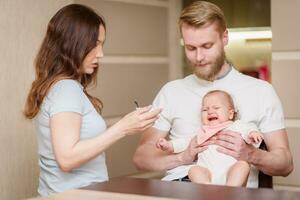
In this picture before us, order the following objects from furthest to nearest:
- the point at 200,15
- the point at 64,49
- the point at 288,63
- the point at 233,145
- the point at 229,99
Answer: the point at 288,63
the point at 200,15
the point at 229,99
the point at 233,145
the point at 64,49

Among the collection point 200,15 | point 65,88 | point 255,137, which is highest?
point 200,15

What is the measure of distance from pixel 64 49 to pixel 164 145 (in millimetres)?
563

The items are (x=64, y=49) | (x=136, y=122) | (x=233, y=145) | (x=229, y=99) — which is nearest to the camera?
(x=136, y=122)

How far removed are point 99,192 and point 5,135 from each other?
1237 mm

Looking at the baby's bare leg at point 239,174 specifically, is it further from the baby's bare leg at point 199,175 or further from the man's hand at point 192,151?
the man's hand at point 192,151

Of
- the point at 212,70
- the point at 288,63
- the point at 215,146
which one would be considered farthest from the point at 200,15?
the point at 288,63

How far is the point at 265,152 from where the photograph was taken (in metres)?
2.43

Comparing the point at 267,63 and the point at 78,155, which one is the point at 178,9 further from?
the point at 78,155

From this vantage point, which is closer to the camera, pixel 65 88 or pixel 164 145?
pixel 65 88

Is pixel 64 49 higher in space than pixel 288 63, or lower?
higher

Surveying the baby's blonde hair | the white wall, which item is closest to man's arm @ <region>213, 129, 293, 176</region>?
the baby's blonde hair

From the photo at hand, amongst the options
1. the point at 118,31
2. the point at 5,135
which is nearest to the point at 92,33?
the point at 5,135

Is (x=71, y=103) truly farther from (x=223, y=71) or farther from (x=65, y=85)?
(x=223, y=71)

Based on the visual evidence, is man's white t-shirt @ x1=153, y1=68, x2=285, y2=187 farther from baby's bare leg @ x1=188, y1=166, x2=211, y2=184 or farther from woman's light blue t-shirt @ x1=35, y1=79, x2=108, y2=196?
woman's light blue t-shirt @ x1=35, y1=79, x2=108, y2=196
